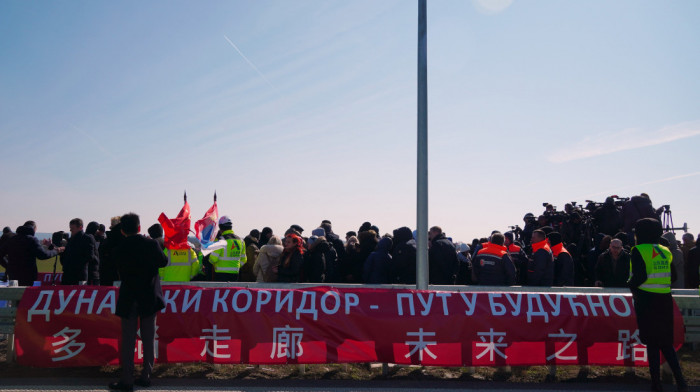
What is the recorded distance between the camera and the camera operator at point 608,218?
43.0 ft

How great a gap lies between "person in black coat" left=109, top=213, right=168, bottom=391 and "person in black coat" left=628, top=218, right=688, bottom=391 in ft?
17.7

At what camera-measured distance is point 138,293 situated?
236 inches

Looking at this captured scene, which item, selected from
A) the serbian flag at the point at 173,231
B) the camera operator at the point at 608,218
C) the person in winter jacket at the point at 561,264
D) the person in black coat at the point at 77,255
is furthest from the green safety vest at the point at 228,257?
the camera operator at the point at 608,218

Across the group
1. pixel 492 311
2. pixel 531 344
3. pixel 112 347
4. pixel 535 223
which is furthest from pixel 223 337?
pixel 535 223

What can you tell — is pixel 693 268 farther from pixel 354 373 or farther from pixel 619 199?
pixel 354 373

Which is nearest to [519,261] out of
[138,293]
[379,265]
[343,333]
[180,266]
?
[379,265]

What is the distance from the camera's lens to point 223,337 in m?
6.62

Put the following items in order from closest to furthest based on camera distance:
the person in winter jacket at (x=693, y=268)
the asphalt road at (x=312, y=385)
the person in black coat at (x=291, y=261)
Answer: the asphalt road at (x=312, y=385)
the person in black coat at (x=291, y=261)
the person in winter jacket at (x=693, y=268)

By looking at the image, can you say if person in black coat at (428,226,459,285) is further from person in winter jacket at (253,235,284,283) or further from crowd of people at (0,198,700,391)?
person in winter jacket at (253,235,284,283)

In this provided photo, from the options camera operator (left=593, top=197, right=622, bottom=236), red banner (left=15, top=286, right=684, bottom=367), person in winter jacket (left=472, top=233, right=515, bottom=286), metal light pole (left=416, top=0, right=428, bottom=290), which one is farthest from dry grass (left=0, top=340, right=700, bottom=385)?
camera operator (left=593, top=197, right=622, bottom=236)

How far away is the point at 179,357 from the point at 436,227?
16.1 ft

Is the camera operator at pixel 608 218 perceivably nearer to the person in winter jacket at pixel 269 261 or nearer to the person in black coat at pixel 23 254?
the person in winter jacket at pixel 269 261

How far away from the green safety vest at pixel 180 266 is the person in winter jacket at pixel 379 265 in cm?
282

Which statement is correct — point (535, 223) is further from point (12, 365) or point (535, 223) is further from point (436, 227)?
point (12, 365)
